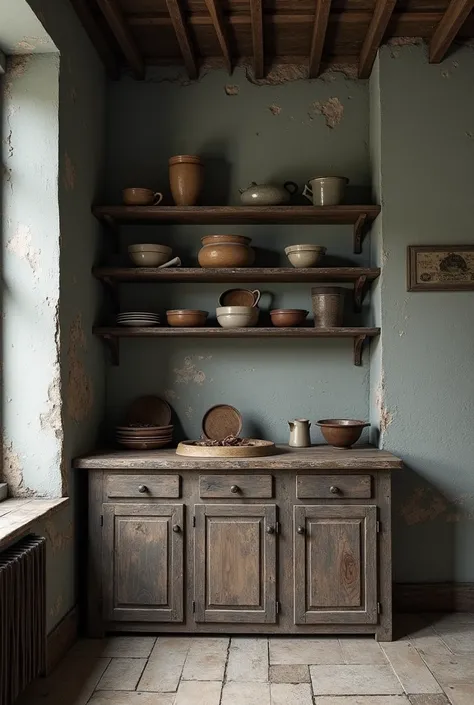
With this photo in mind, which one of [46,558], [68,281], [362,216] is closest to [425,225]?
[362,216]

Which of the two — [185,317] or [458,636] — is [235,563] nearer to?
[458,636]

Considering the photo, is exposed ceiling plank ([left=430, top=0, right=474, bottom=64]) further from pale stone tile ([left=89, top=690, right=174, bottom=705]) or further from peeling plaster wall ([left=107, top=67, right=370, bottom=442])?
pale stone tile ([left=89, top=690, right=174, bottom=705])

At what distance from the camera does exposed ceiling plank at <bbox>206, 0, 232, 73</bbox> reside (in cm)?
312

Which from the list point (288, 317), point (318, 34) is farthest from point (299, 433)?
point (318, 34)

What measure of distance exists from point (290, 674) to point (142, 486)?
1034 millimetres

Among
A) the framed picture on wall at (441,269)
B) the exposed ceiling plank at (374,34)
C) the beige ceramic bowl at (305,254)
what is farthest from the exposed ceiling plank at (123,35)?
the framed picture on wall at (441,269)

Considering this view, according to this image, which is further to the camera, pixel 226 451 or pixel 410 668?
pixel 226 451

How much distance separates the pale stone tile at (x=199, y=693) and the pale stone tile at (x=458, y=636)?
1107 millimetres

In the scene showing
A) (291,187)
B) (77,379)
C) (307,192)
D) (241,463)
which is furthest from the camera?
(291,187)

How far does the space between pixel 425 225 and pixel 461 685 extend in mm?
2166

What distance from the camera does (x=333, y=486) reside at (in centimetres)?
308

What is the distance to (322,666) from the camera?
2783 mm

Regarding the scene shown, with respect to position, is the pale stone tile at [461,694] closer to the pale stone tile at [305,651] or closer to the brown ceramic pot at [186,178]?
the pale stone tile at [305,651]

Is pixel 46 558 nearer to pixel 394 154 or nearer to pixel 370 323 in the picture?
pixel 370 323
